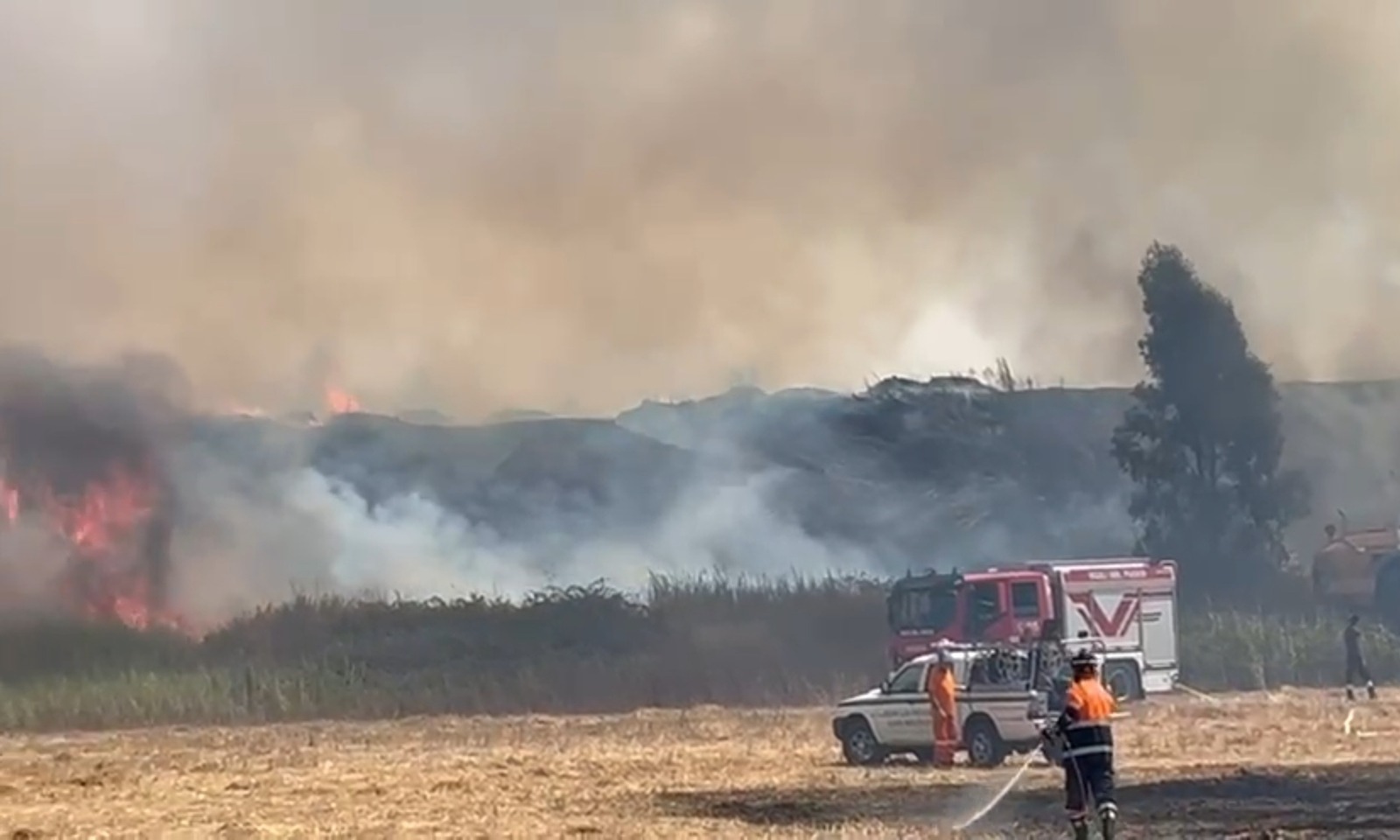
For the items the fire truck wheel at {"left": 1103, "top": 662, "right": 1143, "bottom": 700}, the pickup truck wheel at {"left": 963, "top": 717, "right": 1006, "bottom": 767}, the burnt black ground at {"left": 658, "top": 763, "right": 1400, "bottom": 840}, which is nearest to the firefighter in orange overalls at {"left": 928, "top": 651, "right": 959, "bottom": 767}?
the pickup truck wheel at {"left": 963, "top": 717, "right": 1006, "bottom": 767}

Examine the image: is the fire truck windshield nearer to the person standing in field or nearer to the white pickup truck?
the person standing in field

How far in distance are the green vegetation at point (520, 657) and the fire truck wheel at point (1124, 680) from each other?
9131mm

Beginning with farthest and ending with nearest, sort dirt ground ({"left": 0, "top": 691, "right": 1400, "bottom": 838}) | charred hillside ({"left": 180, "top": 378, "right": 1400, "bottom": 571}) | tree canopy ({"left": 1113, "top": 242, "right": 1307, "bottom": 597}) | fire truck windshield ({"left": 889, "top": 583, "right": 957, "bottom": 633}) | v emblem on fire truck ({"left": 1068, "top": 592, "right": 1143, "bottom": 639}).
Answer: charred hillside ({"left": 180, "top": 378, "right": 1400, "bottom": 571}), tree canopy ({"left": 1113, "top": 242, "right": 1307, "bottom": 597}), v emblem on fire truck ({"left": 1068, "top": 592, "right": 1143, "bottom": 639}), fire truck windshield ({"left": 889, "top": 583, "right": 957, "bottom": 633}), dirt ground ({"left": 0, "top": 691, "right": 1400, "bottom": 838})

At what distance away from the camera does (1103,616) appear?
139 feet

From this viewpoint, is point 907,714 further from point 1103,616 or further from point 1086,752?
point 1086,752

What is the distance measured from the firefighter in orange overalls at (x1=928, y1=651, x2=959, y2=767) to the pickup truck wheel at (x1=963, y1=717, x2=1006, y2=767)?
27 centimetres

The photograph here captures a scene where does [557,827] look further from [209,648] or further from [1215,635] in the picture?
[1215,635]

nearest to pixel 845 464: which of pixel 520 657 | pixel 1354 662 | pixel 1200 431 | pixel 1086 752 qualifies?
pixel 1200 431

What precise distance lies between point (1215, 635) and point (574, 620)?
1713 centimetres

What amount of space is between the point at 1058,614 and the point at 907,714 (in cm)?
1130

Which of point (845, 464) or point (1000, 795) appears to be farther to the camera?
point (845, 464)

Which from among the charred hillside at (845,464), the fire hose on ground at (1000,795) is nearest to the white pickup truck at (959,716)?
the fire hose on ground at (1000,795)

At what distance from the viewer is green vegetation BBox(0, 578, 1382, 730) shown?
46.5m

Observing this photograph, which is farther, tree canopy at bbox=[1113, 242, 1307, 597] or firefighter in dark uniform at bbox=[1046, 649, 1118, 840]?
tree canopy at bbox=[1113, 242, 1307, 597]
